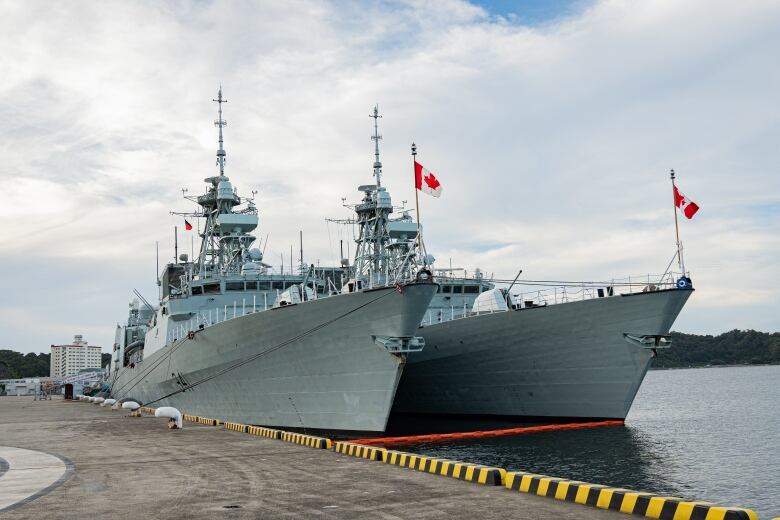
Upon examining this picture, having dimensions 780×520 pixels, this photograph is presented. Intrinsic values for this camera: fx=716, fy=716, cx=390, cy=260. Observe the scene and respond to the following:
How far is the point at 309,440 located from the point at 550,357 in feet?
36.0

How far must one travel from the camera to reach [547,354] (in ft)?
77.7

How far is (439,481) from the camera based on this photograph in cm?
1009

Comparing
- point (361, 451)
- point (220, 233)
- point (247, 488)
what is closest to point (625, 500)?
point (247, 488)

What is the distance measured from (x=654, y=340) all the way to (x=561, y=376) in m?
3.39

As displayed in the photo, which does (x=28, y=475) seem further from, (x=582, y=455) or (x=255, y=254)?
(x=255, y=254)

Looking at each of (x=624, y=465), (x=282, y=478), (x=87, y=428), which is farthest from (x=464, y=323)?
(x=282, y=478)

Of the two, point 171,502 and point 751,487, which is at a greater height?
point 171,502

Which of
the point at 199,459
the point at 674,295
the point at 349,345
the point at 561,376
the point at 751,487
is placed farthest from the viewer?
the point at 561,376

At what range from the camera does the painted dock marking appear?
9.58m

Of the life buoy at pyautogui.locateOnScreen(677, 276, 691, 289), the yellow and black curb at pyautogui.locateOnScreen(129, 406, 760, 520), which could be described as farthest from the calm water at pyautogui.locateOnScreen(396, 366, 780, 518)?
the yellow and black curb at pyautogui.locateOnScreen(129, 406, 760, 520)

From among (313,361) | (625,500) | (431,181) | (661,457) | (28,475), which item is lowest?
(661,457)

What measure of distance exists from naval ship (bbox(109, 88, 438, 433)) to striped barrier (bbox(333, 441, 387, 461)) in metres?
4.72

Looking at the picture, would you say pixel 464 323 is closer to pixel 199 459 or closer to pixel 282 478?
pixel 199 459

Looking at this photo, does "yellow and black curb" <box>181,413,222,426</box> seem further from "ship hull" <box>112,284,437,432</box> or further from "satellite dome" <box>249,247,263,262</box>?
"satellite dome" <box>249,247,263,262</box>
